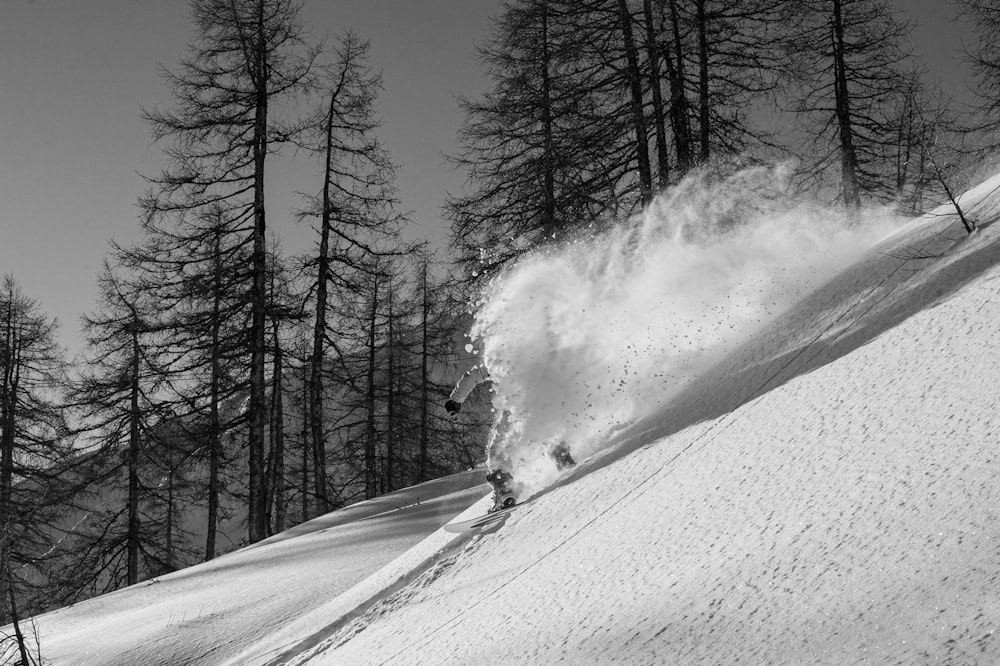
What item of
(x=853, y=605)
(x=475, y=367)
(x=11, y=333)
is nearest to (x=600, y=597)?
(x=853, y=605)

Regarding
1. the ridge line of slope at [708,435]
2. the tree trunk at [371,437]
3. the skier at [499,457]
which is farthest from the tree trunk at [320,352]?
the ridge line of slope at [708,435]

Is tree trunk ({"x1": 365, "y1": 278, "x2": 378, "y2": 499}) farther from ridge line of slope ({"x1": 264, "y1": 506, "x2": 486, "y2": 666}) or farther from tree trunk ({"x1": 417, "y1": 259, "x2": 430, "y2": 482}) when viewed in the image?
ridge line of slope ({"x1": 264, "y1": 506, "x2": 486, "y2": 666})

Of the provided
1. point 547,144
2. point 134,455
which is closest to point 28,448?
point 134,455

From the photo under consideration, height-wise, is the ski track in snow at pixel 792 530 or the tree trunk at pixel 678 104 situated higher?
the tree trunk at pixel 678 104

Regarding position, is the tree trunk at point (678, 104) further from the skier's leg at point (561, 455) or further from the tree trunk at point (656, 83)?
the skier's leg at point (561, 455)

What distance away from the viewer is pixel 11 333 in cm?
2316

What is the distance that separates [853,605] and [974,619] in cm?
40

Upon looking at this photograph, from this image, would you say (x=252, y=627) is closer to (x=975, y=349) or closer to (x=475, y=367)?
(x=475, y=367)

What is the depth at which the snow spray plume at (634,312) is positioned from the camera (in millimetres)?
8062

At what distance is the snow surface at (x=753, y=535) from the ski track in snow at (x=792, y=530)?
1cm

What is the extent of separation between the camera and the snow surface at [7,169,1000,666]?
291 centimetres

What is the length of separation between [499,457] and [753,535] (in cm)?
408

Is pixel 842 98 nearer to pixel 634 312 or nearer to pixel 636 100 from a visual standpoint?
pixel 636 100

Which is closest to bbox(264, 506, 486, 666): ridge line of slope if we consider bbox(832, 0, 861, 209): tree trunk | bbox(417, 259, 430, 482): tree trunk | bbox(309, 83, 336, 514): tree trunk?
bbox(309, 83, 336, 514): tree trunk
